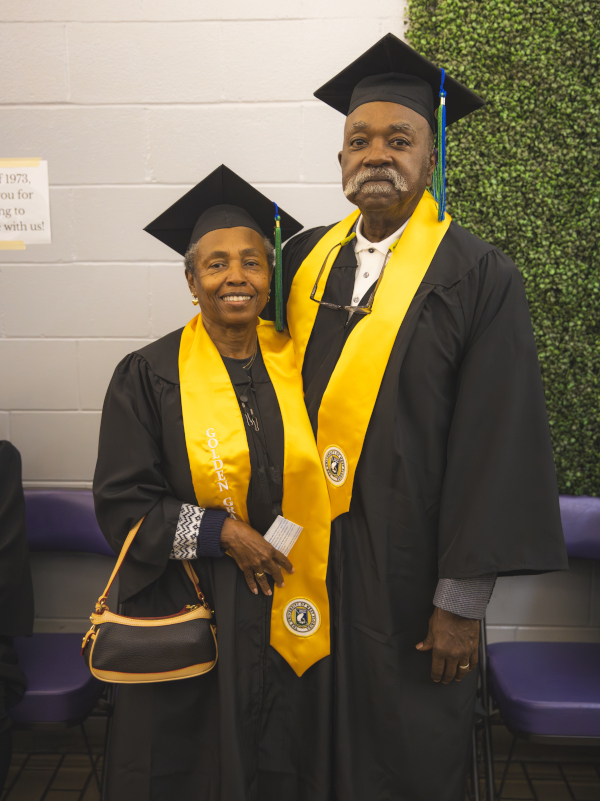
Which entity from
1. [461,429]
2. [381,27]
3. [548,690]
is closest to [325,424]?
[461,429]

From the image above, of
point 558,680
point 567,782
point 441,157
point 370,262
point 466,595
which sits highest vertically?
point 441,157

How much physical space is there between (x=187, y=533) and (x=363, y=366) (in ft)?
1.82

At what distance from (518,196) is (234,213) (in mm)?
1024

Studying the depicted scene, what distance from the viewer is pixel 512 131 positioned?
200 centimetres

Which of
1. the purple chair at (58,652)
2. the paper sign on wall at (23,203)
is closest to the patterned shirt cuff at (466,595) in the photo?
the purple chair at (58,652)

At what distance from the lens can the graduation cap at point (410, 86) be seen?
1.43 m

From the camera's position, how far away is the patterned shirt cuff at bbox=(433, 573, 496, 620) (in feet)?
4.48

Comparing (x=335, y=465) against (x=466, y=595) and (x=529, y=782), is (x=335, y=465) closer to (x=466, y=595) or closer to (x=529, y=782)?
(x=466, y=595)

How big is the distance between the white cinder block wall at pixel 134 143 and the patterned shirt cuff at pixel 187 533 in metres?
0.99

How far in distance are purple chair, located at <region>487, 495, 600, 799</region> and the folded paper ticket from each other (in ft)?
2.82

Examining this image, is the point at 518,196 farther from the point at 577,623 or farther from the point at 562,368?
the point at 577,623

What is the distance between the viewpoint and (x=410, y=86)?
4.82 feet

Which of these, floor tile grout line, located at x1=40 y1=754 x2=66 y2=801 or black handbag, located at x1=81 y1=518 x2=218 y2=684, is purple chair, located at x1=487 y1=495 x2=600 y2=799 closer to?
black handbag, located at x1=81 y1=518 x2=218 y2=684

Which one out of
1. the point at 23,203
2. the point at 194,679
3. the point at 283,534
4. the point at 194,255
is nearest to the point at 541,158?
the point at 194,255
